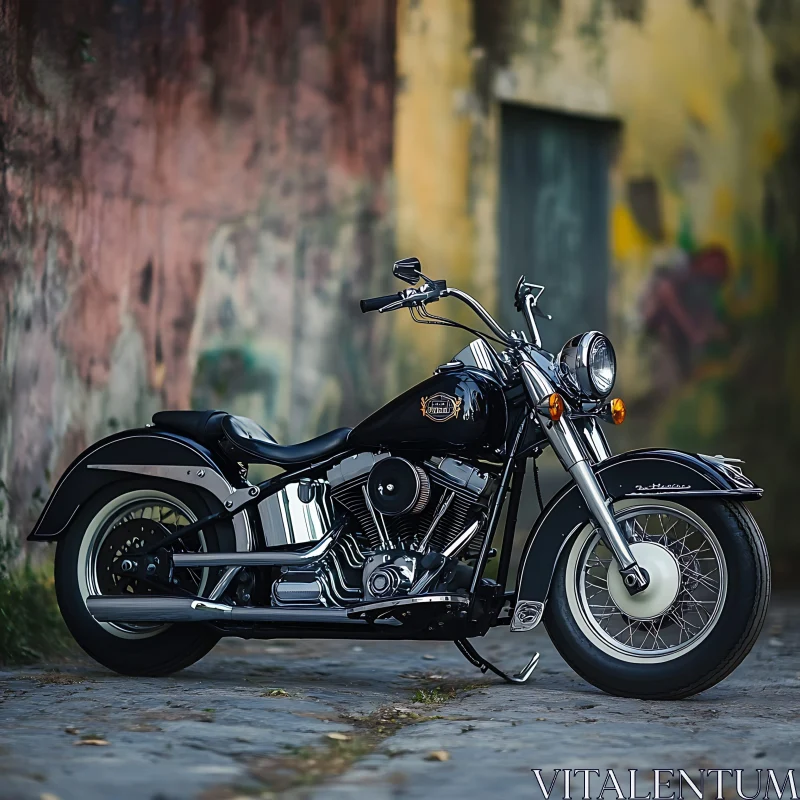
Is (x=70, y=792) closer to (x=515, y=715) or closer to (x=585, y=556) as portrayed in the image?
(x=515, y=715)

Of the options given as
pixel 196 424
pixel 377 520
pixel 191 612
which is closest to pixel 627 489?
pixel 377 520

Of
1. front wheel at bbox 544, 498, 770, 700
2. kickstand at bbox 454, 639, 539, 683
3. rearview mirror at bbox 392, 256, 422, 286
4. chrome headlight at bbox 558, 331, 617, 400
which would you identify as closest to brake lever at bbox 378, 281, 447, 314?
rearview mirror at bbox 392, 256, 422, 286

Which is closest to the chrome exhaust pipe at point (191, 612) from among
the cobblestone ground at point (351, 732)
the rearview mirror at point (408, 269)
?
the cobblestone ground at point (351, 732)

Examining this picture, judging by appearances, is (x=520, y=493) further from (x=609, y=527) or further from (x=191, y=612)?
(x=191, y=612)

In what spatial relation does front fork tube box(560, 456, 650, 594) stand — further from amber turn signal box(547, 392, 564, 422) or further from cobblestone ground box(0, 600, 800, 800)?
cobblestone ground box(0, 600, 800, 800)

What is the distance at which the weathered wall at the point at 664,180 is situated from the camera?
9352 mm

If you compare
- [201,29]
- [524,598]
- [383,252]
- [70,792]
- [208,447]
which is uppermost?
[201,29]

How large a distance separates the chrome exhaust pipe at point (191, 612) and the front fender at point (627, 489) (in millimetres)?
559

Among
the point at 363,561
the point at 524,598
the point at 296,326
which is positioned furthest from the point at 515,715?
the point at 296,326

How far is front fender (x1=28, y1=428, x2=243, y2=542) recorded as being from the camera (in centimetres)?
575

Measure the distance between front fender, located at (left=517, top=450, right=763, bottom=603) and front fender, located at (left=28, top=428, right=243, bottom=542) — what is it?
4.18ft

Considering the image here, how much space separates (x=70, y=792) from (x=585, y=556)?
2229 millimetres

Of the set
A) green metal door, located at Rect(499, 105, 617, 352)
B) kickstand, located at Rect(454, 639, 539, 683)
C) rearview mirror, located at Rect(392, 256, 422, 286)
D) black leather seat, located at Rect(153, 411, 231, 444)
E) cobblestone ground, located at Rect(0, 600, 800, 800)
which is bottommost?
cobblestone ground, located at Rect(0, 600, 800, 800)

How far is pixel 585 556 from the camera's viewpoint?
5.30m
